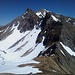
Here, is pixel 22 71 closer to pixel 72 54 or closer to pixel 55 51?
pixel 55 51

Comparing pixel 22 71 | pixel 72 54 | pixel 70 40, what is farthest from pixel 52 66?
pixel 70 40

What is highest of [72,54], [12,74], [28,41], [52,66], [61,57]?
[28,41]

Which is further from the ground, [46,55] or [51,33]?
[51,33]

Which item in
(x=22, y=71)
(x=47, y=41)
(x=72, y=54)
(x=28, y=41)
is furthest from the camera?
(x=28, y=41)

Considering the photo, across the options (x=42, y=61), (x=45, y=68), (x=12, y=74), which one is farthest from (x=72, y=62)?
(x=12, y=74)

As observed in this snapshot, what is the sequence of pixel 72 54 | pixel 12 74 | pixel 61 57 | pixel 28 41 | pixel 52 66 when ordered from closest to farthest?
pixel 12 74 → pixel 52 66 → pixel 61 57 → pixel 72 54 → pixel 28 41

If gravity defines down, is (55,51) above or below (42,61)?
above

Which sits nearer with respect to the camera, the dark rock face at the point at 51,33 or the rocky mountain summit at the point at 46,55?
the rocky mountain summit at the point at 46,55

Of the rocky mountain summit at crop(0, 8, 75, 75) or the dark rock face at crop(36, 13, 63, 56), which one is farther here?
A: the dark rock face at crop(36, 13, 63, 56)

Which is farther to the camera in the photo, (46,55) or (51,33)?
(51,33)

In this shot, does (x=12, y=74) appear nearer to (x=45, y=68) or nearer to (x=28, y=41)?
(x=45, y=68)

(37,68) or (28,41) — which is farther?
(28,41)
